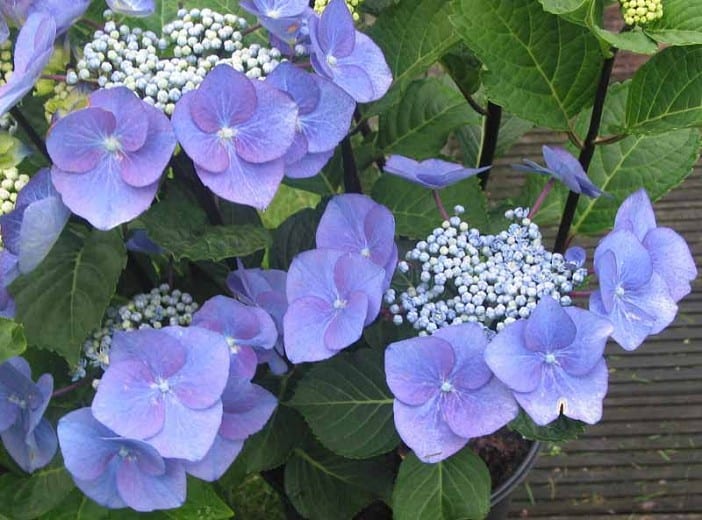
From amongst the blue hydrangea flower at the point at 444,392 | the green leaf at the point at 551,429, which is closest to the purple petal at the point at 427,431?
the blue hydrangea flower at the point at 444,392

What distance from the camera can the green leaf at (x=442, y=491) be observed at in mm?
A: 799

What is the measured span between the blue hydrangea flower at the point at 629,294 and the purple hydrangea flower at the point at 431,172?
12 centimetres

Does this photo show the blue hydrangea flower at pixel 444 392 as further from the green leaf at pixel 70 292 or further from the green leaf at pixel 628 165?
the green leaf at pixel 628 165

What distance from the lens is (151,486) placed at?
0.68 metres

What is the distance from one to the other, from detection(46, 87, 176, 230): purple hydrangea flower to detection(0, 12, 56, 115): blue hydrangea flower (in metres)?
0.03

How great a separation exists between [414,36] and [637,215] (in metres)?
0.25

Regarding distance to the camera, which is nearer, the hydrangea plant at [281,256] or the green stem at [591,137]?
the hydrangea plant at [281,256]

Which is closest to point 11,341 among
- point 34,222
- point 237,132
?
point 34,222

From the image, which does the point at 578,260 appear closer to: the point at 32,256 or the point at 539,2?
the point at 539,2


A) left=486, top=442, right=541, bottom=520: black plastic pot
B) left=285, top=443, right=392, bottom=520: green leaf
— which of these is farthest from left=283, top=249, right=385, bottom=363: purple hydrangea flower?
left=486, top=442, right=541, bottom=520: black plastic pot

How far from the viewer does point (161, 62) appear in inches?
24.5

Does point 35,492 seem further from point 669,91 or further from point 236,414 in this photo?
point 669,91

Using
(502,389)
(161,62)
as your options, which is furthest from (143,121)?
(502,389)

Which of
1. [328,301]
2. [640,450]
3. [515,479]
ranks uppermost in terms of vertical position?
[328,301]
